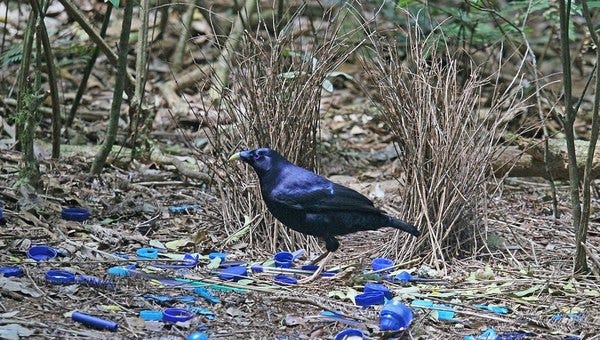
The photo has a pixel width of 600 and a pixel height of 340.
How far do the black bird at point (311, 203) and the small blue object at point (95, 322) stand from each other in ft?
4.13

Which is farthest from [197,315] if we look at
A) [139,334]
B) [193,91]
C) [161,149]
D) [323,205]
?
[193,91]

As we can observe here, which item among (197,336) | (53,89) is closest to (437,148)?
(197,336)

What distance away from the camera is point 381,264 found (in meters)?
4.59

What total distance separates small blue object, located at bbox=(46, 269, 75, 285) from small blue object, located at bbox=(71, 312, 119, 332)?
1.38ft

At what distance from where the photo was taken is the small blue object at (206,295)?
3.88 metres

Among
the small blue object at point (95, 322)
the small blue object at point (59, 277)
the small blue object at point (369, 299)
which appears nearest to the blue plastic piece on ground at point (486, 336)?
the small blue object at point (369, 299)

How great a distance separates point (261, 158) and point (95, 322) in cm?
140

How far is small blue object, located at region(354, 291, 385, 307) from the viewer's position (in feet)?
13.0

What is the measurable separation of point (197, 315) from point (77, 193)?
2.05 meters

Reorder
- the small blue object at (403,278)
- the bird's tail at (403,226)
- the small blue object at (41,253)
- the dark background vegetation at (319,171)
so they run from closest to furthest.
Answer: the dark background vegetation at (319,171)
the small blue object at (41,253)
the small blue object at (403,278)
the bird's tail at (403,226)

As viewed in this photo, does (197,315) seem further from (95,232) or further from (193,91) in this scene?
(193,91)

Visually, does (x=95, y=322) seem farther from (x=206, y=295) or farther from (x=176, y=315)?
(x=206, y=295)

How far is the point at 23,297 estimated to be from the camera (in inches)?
143

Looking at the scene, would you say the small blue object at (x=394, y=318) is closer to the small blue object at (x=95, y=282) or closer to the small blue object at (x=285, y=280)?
the small blue object at (x=285, y=280)
